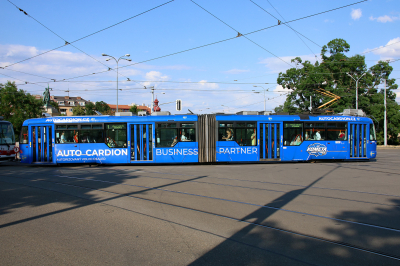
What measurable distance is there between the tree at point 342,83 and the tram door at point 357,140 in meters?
24.2

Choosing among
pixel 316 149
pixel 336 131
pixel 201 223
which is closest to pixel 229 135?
pixel 316 149

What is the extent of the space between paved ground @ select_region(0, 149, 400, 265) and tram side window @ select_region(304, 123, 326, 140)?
7.09m

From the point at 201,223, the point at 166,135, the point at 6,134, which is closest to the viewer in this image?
the point at 201,223

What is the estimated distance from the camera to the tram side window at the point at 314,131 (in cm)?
1769

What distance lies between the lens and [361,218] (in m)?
6.29

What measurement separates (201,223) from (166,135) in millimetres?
11669

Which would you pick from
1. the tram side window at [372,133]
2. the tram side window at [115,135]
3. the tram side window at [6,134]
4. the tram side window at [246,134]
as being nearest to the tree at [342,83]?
the tram side window at [372,133]

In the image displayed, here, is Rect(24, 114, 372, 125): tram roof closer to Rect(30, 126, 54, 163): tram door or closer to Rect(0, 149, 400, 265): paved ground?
Rect(30, 126, 54, 163): tram door

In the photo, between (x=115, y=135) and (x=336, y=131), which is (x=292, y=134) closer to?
(x=336, y=131)

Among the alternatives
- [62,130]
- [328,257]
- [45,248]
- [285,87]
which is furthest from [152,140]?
[285,87]

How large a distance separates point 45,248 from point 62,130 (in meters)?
14.3

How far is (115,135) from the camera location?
17516 millimetres

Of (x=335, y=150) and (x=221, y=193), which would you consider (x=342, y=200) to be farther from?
(x=335, y=150)

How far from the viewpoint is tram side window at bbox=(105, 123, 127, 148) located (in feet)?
57.4
